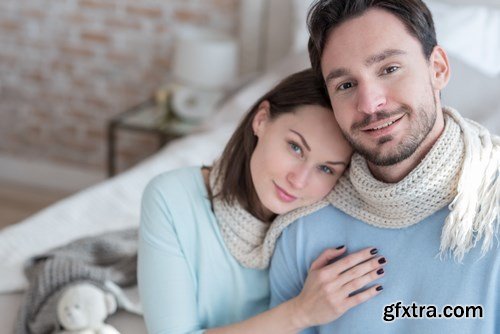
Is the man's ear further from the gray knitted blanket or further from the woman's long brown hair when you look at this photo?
the gray knitted blanket

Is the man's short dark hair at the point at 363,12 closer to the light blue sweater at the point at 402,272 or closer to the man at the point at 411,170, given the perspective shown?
the man at the point at 411,170

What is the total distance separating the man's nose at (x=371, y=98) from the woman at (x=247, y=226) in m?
0.13

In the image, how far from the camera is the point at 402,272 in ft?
4.58

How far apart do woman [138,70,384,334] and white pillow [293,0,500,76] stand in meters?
1.15

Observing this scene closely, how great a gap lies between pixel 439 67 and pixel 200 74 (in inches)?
84.3

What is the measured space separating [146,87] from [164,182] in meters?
2.29

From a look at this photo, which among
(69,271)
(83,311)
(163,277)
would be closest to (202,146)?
(69,271)

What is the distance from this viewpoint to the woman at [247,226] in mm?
1430

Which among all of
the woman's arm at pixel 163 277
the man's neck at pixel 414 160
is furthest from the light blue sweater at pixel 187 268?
the man's neck at pixel 414 160

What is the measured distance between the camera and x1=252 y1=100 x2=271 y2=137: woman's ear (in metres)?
1.52

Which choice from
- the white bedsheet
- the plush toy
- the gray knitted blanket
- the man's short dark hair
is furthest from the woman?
the white bedsheet

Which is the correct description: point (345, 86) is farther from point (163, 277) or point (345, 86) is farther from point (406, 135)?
point (163, 277)

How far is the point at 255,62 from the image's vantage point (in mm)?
3602

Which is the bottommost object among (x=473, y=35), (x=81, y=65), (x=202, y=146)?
(x=202, y=146)
